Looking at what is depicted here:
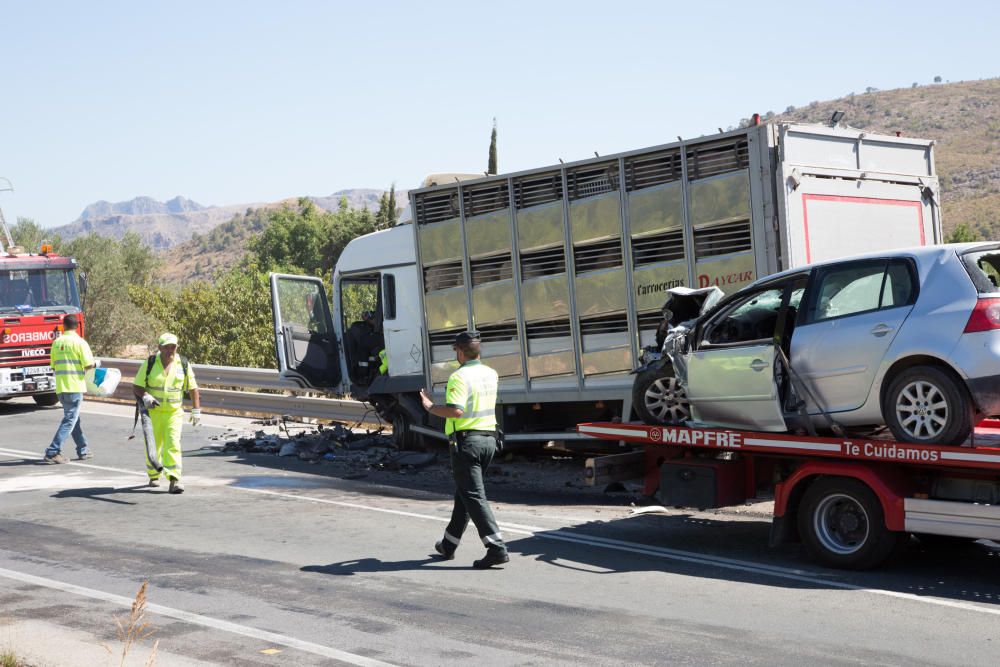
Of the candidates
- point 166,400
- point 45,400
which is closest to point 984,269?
point 166,400

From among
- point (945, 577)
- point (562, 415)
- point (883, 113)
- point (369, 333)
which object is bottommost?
point (945, 577)

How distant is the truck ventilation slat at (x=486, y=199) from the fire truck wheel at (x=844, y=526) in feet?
19.3

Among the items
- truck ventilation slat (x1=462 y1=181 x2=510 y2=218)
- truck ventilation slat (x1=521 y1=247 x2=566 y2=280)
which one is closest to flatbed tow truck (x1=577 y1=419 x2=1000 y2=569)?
truck ventilation slat (x1=521 y1=247 x2=566 y2=280)

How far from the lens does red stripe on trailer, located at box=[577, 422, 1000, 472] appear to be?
22.4 ft

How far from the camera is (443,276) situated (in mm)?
13234

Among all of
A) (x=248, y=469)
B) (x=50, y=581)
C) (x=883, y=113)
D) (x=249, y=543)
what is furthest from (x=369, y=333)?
(x=883, y=113)

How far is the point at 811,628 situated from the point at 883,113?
264ft

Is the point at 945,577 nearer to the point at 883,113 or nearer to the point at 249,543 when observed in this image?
the point at 249,543

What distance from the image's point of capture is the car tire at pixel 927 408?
696 cm

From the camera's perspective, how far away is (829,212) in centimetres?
1058

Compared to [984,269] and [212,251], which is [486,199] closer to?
[984,269]

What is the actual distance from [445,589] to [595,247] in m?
5.41

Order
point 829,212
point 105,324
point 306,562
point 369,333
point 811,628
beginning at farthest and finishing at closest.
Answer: point 105,324 < point 369,333 < point 829,212 < point 306,562 < point 811,628

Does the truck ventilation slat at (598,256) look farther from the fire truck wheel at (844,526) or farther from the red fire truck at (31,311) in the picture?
the red fire truck at (31,311)
